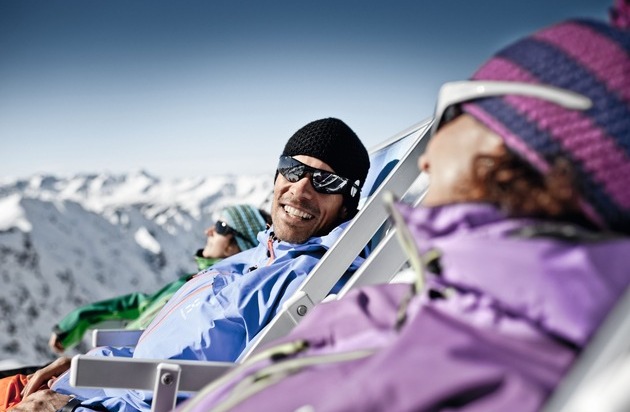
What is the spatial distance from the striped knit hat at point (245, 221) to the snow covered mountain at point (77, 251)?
5.4 inches

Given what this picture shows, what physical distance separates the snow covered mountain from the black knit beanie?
1539 millimetres

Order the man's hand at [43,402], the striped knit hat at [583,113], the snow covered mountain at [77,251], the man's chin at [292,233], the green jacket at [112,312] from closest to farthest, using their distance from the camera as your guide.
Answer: the striped knit hat at [583,113]
the man's hand at [43,402]
the man's chin at [292,233]
the green jacket at [112,312]
the snow covered mountain at [77,251]

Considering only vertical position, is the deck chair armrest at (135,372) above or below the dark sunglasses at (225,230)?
above

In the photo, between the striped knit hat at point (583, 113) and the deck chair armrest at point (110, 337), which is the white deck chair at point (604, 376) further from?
the deck chair armrest at point (110, 337)

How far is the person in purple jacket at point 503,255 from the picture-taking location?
0.70 metres

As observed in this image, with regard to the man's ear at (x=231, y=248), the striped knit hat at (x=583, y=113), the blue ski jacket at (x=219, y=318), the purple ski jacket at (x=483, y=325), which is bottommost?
the man's ear at (x=231, y=248)

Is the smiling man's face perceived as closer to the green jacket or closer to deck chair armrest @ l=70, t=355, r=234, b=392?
deck chair armrest @ l=70, t=355, r=234, b=392

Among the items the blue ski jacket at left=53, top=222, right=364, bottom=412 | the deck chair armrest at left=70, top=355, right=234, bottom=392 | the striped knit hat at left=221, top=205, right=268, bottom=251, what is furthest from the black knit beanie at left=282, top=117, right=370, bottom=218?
the striped knit hat at left=221, top=205, right=268, bottom=251

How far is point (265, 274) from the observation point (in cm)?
201

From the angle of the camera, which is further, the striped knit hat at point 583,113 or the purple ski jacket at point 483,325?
the striped knit hat at point 583,113

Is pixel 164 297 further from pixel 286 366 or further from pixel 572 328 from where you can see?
pixel 572 328

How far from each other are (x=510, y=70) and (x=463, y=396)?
0.53 metres

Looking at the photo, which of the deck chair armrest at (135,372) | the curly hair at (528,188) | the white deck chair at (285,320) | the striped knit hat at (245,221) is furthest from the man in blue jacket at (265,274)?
the striped knit hat at (245,221)

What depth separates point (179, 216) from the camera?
2110 inches
